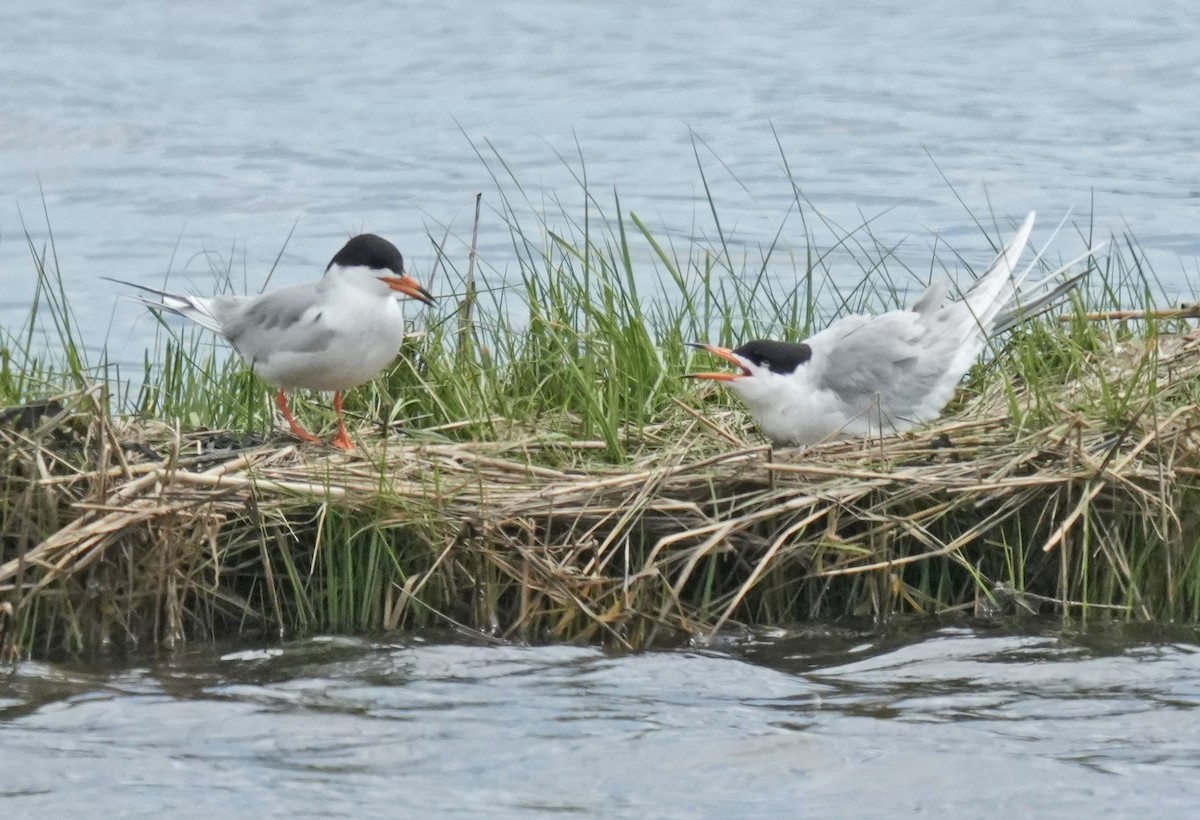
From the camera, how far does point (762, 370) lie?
5793 millimetres

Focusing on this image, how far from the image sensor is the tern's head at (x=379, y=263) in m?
6.15

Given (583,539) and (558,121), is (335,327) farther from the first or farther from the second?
(558,121)

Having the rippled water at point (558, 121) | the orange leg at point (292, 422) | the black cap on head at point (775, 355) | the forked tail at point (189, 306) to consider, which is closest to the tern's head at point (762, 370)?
the black cap on head at point (775, 355)

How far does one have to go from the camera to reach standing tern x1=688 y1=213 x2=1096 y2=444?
580cm

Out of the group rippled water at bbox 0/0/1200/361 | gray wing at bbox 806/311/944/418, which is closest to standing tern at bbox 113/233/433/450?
gray wing at bbox 806/311/944/418

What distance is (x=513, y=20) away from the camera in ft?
76.9

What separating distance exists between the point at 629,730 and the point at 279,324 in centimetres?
223

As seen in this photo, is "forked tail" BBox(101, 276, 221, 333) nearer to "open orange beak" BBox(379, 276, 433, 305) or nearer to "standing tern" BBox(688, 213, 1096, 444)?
"open orange beak" BBox(379, 276, 433, 305)

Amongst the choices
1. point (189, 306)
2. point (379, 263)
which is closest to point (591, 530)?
point (379, 263)

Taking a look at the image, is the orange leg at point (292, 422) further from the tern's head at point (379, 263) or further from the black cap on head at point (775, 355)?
the black cap on head at point (775, 355)

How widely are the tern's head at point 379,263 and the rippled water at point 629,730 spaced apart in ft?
4.74

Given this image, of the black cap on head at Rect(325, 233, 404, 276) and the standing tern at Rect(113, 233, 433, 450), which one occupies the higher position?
the black cap on head at Rect(325, 233, 404, 276)

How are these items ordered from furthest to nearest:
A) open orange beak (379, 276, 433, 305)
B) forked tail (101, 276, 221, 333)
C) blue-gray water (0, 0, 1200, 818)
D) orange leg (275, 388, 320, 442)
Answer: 1. forked tail (101, 276, 221, 333)
2. open orange beak (379, 276, 433, 305)
3. orange leg (275, 388, 320, 442)
4. blue-gray water (0, 0, 1200, 818)

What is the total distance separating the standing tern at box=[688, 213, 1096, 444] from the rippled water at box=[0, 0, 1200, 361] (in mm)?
4358
